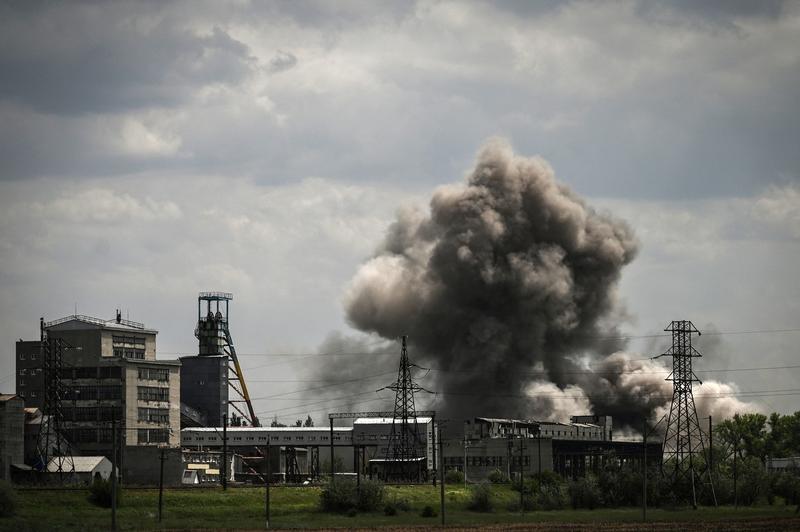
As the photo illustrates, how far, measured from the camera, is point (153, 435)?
132500 millimetres

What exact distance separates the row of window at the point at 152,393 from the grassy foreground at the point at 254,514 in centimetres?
3992

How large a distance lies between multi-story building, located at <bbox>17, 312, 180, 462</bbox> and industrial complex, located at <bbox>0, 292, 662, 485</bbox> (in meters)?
0.11

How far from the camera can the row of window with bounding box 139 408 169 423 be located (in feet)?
435

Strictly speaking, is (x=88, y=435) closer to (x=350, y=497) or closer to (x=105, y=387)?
(x=105, y=387)

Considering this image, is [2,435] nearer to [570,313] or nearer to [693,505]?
[693,505]

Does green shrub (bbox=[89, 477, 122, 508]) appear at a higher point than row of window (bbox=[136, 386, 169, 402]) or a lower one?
lower

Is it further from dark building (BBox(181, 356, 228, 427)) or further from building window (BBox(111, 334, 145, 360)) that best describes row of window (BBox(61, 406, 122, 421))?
dark building (BBox(181, 356, 228, 427))

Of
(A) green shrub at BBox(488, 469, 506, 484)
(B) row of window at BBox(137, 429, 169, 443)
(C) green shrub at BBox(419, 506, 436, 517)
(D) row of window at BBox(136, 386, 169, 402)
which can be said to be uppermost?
(D) row of window at BBox(136, 386, 169, 402)

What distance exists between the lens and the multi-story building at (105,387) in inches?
5133

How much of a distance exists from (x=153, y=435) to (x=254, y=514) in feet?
161

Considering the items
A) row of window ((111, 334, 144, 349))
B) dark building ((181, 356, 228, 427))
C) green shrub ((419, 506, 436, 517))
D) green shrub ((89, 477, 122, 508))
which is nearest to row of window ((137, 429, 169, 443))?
row of window ((111, 334, 144, 349))

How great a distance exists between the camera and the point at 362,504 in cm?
8956

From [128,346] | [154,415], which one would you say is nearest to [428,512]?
[154,415]

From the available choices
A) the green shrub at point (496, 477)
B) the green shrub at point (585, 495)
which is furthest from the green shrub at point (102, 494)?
the green shrub at point (496, 477)
